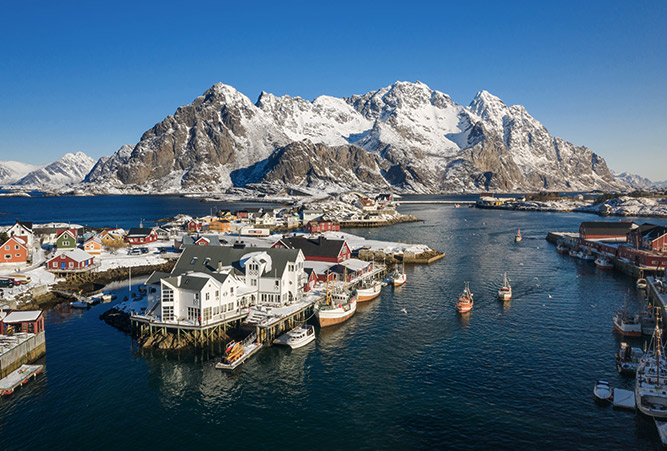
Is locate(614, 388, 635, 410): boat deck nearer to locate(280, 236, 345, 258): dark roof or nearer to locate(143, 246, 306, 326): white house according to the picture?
locate(143, 246, 306, 326): white house

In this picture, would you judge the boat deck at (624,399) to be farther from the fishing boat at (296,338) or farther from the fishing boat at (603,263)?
the fishing boat at (603,263)

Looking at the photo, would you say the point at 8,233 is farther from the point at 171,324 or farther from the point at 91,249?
the point at 171,324

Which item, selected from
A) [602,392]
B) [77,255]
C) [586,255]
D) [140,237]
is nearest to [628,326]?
[602,392]

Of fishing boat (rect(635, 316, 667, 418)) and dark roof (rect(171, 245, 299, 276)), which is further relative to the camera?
dark roof (rect(171, 245, 299, 276))

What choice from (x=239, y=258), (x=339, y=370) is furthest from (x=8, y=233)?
(x=339, y=370)

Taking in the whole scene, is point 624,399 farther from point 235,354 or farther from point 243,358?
point 235,354

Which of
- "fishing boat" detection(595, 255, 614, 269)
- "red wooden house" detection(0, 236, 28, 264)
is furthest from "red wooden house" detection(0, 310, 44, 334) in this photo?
"fishing boat" detection(595, 255, 614, 269)

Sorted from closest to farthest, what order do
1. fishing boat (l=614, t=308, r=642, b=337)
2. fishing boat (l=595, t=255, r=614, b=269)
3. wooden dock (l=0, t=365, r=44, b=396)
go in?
wooden dock (l=0, t=365, r=44, b=396)
fishing boat (l=614, t=308, r=642, b=337)
fishing boat (l=595, t=255, r=614, b=269)
